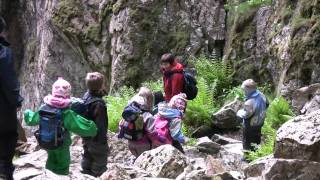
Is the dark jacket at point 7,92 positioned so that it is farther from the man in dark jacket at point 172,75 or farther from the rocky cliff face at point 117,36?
the rocky cliff face at point 117,36

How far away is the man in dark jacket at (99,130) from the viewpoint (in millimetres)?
6641

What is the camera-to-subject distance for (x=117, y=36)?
53.2 feet

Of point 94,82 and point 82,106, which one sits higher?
point 94,82

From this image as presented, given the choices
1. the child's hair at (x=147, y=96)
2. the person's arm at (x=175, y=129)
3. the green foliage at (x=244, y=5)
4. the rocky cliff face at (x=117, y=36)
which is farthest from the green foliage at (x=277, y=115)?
the rocky cliff face at (x=117, y=36)

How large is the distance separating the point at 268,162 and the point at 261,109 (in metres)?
3.68

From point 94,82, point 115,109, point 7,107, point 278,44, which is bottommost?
point 115,109

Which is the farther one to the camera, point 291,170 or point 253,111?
point 253,111

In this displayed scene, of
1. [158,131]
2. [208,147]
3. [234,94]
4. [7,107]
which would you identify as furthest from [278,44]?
[7,107]

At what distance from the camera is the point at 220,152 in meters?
9.65

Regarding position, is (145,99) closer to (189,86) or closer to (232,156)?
(189,86)

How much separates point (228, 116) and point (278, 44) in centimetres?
199

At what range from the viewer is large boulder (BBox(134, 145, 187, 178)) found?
6535 mm

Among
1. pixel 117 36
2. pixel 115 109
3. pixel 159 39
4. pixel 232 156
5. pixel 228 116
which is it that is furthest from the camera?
pixel 117 36

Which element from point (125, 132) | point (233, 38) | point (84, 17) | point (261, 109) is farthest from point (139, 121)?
point (84, 17)
